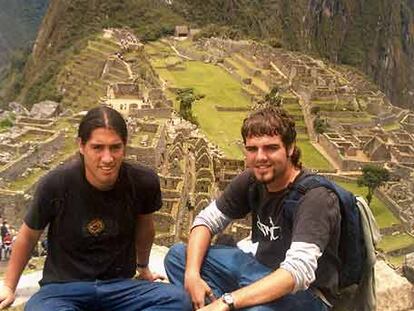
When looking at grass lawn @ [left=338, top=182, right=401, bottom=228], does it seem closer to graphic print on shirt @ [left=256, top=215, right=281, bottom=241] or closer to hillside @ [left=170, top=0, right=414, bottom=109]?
graphic print on shirt @ [left=256, top=215, right=281, bottom=241]

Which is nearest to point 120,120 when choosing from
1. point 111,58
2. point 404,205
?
point 404,205

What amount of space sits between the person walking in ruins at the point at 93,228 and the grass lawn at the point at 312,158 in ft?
68.7

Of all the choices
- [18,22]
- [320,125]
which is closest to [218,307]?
[320,125]

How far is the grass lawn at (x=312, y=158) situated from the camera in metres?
25.3

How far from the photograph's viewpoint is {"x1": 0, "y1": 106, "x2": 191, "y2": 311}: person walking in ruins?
4.12m

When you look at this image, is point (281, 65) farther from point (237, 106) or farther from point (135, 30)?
point (135, 30)

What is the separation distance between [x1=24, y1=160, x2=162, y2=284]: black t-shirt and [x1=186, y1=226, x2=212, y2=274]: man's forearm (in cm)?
35

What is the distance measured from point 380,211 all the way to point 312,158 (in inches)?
191

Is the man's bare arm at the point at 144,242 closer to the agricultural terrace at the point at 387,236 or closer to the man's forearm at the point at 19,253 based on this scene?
the man's forearm at the point at 19,253

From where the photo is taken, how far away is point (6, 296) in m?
4.34

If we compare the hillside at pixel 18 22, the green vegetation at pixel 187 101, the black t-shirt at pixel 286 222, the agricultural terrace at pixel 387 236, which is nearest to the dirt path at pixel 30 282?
the black t-shirt at pixel 286 222

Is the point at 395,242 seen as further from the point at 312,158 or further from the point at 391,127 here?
the point at 391,127

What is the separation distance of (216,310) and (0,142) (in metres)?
13.7

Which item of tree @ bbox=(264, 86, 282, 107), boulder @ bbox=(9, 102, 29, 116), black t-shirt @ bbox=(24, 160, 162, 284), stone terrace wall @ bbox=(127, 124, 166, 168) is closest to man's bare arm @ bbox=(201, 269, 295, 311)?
black t-shirt @ bbox=(24, 160, 162, 284)
